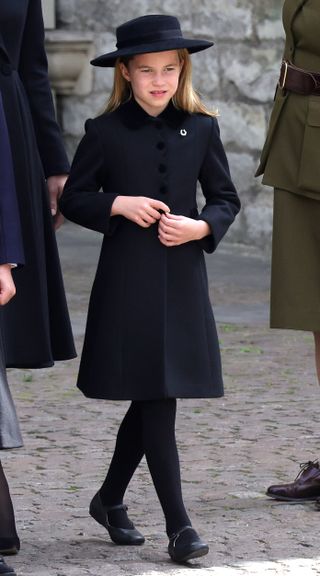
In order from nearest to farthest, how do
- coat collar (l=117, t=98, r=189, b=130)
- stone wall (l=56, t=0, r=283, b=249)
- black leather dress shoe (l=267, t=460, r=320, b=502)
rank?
coat collar (l=117, t=98, r=189, b=130) → black leather dress shoe (l=267, t=460, r=320, b=502) → stone wall (l=56, t=0, r=283, b=249)

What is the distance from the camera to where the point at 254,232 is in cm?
1076

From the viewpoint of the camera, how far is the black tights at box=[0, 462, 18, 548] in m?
4.38

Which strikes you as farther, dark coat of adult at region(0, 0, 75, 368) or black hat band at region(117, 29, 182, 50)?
dark coat of adult at region(0, 0, 75, 368)

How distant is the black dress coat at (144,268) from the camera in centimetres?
442

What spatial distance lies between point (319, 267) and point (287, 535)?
2.67 feet

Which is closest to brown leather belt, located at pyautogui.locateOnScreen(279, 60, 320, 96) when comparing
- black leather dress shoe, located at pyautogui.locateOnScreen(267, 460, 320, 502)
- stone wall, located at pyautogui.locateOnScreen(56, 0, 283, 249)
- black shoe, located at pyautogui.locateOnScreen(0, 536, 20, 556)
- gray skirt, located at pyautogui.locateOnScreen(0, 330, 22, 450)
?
black leather dress shoe, located at pyautogui.locateOnScreen(267, 460, 320, 502)

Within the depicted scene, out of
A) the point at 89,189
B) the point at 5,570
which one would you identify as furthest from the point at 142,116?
the point at 5,570

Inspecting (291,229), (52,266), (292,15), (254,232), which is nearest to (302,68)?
(292,15)

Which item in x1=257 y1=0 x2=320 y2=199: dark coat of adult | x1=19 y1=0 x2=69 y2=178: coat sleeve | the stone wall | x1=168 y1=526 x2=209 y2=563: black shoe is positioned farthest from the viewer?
the stone wall

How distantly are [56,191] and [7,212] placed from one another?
1.99 ft

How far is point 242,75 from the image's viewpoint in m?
10.8

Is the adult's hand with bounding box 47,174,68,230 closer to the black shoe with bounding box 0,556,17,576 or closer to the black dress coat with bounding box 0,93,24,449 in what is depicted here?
the black dress coat with bounding box 0,93,24,449

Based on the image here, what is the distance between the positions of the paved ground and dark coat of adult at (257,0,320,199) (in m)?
0.95

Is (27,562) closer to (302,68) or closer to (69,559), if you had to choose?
(69,559)
